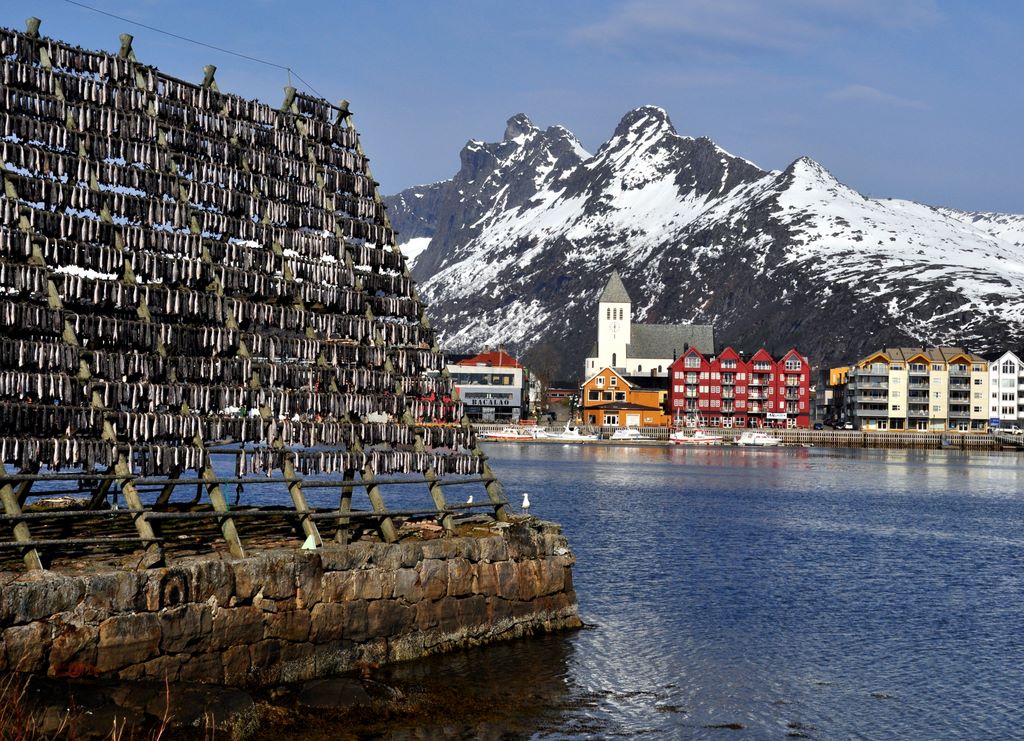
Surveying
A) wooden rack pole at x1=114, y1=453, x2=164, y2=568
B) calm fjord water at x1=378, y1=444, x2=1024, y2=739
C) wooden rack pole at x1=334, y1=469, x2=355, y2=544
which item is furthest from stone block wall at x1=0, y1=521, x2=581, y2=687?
wooden rack pole at x1=334, y1=469, x2=355, y2=544

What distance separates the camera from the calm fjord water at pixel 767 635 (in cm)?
3083

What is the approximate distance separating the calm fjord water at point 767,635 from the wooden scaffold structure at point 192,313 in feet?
A: 20.9

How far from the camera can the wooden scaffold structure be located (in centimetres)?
2972

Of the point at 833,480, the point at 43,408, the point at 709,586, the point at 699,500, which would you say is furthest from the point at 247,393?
the point at 833,480

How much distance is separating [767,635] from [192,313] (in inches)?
836

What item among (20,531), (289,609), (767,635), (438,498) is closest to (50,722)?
(20,531)

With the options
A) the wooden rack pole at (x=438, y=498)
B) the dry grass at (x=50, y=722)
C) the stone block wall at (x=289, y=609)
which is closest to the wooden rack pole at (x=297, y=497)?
the stone block wall at (x=289, y=609)

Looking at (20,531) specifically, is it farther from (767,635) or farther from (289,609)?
(767,635)

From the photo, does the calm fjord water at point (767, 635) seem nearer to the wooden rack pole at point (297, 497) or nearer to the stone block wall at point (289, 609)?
the stone block wall at point (289, 609)

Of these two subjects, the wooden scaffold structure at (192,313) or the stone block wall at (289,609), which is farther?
the wooden scaffold structure at (192,313)

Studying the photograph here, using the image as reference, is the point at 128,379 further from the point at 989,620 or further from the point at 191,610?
the point at 989,620

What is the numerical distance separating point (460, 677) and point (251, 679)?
579 cm

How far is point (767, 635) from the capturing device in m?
40.8

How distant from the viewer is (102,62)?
115 feet
